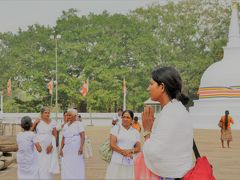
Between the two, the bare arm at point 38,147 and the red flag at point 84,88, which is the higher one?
the red flag at point 84,88

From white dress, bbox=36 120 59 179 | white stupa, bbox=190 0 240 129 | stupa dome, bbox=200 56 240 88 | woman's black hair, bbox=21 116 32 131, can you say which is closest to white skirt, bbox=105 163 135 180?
woman's black hair, bbox=21 116 32 131

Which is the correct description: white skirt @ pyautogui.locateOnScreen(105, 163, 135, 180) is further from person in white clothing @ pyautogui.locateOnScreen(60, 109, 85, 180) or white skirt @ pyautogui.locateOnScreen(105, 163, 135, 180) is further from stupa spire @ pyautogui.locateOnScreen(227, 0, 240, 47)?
stupa spire @ pyautogui.locateOnScreen(227, 0, 240, 47)

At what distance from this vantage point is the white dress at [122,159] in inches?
331

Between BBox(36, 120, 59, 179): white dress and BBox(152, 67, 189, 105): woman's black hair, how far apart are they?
6.54 m

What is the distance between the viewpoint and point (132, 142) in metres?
8.77

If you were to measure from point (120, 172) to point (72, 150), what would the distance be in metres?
2.44

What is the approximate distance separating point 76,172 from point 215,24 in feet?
172

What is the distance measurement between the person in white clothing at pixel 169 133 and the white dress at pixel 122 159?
4.55m

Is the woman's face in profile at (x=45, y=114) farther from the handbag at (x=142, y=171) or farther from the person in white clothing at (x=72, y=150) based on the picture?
the handbag at (x=142, y=171)

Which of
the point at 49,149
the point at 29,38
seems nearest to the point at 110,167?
the point at 49,149

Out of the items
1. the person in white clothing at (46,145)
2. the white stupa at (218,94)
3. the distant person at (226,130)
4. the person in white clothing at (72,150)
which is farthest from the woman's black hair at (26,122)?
the white stupa at (218,94)

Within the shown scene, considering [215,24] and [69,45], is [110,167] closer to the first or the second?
[69,45]

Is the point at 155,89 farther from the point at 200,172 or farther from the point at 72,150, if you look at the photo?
the point at 72,150

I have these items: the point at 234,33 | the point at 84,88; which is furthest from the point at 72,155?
the point at 234,33
